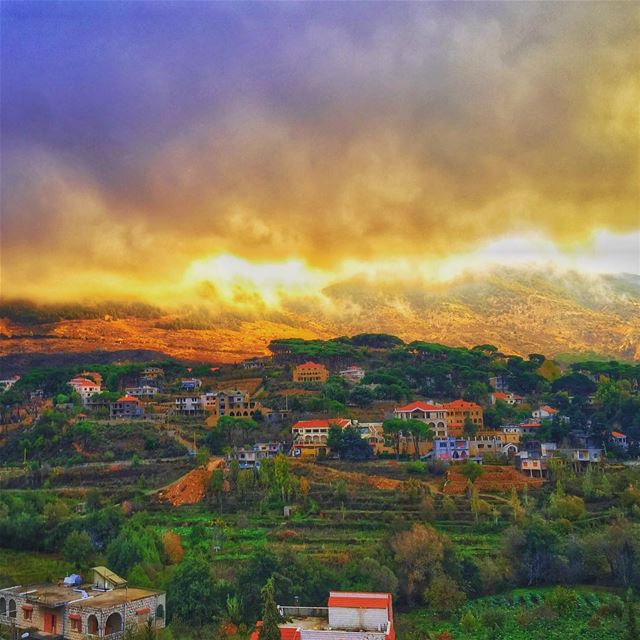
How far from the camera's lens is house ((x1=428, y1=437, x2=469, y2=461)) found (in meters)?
29.5

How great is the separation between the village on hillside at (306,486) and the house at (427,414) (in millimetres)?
93

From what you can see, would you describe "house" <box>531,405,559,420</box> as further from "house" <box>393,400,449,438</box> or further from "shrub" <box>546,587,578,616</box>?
"shrub" <box>546,587,578,616</box>

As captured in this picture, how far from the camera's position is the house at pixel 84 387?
132 ft

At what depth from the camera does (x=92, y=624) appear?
14.5 metres

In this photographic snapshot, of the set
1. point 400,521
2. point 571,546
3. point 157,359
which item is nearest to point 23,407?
point 157,359

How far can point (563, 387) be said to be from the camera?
1555 inches

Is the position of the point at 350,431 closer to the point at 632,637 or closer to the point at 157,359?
the point at 632,637

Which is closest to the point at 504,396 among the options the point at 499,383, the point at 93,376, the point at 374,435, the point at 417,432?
the point at 499,383

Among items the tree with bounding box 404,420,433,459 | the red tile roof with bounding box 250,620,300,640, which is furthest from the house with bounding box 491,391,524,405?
the red tile roof with bounding box 250,620,300,640

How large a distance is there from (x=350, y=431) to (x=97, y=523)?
11350 mm

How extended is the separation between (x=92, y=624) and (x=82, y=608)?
13.9 inches

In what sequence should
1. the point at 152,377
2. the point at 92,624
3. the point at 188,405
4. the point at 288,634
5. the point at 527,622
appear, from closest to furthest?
1. the point at 288,634
2. the point at 92,624
3. the point at 527,622
4. the point at 188,405
5. the point at 152,377

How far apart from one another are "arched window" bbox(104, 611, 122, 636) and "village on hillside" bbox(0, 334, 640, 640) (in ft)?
0.13

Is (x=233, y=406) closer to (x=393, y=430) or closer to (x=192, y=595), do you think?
(x=393, y=430)
